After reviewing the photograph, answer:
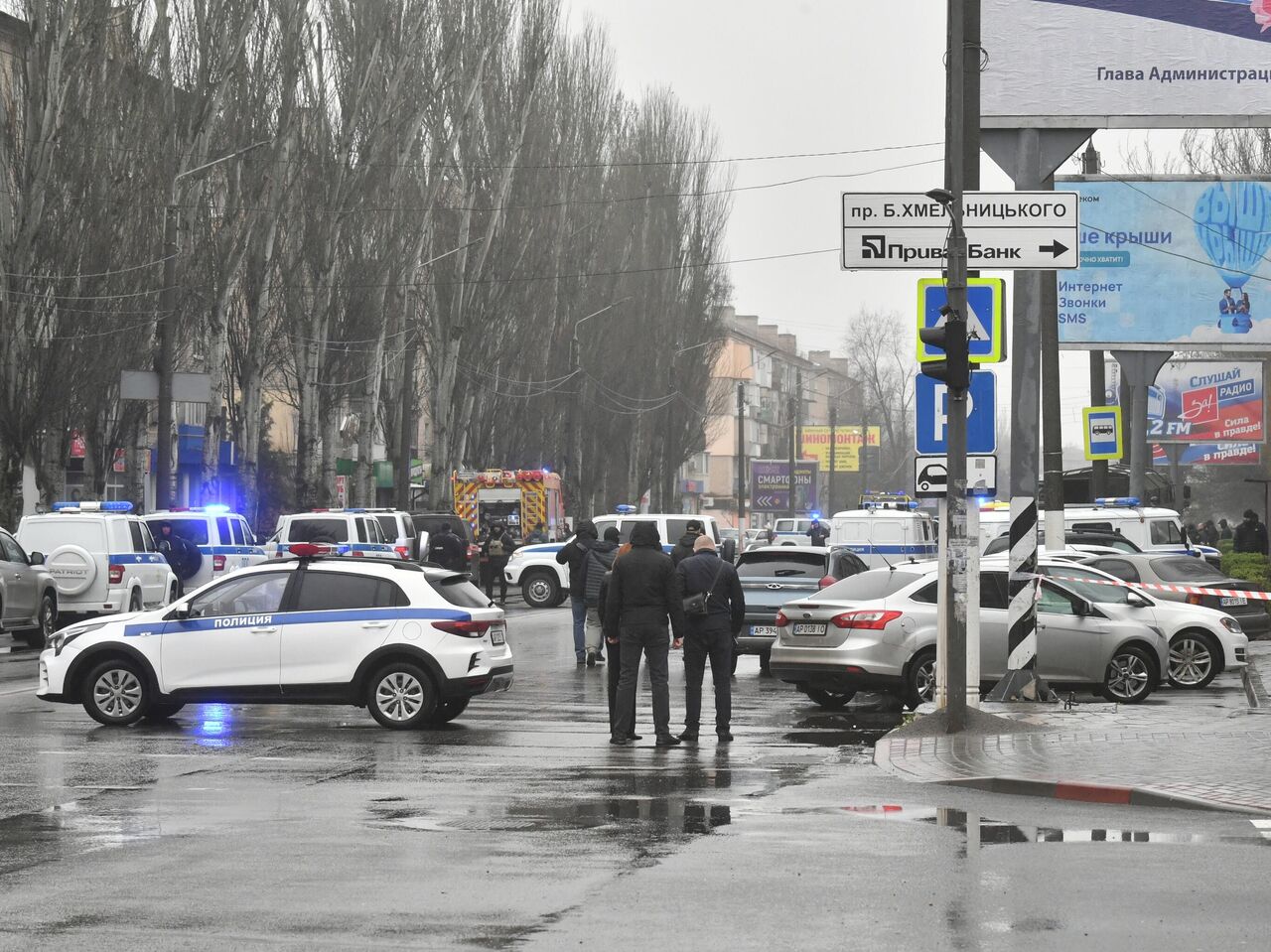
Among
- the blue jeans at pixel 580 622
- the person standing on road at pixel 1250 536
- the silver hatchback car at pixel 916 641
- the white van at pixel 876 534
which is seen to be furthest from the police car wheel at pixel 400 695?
the person standing on road at pixel 1250 536

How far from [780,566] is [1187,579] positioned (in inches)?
260

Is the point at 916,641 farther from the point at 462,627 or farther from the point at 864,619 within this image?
the point at 462,627

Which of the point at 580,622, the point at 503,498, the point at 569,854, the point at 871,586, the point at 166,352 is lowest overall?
the point at 569,854

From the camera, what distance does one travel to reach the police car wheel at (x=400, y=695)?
16.2 metres

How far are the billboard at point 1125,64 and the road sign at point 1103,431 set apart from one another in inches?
442

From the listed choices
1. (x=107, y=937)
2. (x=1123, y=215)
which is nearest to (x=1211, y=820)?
(x=107, y=937)

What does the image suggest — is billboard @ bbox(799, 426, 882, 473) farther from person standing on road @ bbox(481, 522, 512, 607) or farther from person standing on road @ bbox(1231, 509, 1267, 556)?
person standing on road @ bbox(1231, 509, 1267, 556)

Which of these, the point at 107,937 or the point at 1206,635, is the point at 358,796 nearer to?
the point at 107,937

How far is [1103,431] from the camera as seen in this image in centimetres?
3053

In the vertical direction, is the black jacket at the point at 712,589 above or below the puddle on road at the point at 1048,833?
above

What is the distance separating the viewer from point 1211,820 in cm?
1072

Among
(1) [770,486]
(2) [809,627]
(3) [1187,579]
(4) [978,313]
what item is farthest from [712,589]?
(1) [770,486]

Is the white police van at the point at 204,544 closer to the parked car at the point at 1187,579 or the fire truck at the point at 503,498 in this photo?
the parked car at the point at 1187,579

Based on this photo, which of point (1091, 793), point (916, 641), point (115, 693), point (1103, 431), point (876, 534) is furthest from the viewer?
point (876, 534)
